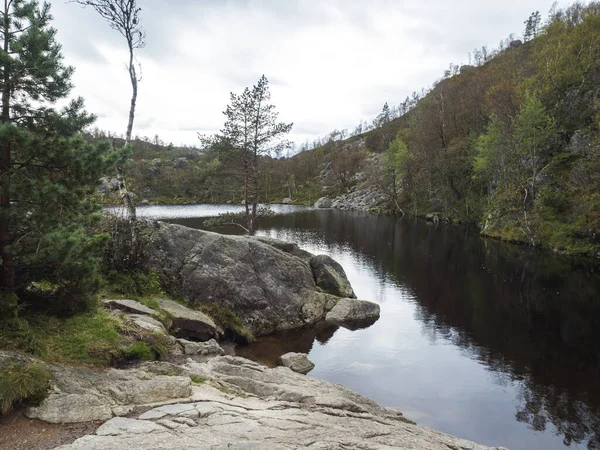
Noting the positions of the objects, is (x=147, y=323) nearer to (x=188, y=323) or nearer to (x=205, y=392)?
(x=188, y=323)

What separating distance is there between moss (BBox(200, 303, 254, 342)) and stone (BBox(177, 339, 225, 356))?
173 inches

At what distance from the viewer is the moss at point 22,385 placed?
734 cm

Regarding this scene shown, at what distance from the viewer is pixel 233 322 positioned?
→ 801 inches

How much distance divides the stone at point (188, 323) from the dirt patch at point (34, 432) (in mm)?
8624

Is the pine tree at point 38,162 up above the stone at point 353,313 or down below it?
above

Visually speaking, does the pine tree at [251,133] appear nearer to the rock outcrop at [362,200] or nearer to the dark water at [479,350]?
the dark water at [479,350]

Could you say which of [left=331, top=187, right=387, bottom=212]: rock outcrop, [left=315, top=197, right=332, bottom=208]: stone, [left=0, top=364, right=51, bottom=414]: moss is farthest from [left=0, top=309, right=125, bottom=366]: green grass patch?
[left=315, top=197, right=332, bottom=208]: stone

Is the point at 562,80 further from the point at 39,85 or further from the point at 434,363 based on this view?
the point at 39,85

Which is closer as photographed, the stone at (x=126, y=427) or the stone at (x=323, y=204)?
the stone at (x=126, y=427)

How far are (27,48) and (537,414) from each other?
20992mm

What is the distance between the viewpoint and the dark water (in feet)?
49.0

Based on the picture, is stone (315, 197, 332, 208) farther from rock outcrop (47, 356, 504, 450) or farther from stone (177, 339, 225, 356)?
rock outcrop (47, 356, 504, 450)

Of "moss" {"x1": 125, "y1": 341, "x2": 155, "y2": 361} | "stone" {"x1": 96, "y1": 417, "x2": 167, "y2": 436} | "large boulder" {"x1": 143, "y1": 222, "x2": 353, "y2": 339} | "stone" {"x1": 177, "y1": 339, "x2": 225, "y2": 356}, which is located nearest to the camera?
"stone" {"x1": 96, "y1": 417, "x2": 167, "y2": 436}

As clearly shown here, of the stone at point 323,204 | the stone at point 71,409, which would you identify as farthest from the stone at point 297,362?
the stone at point 323,204
